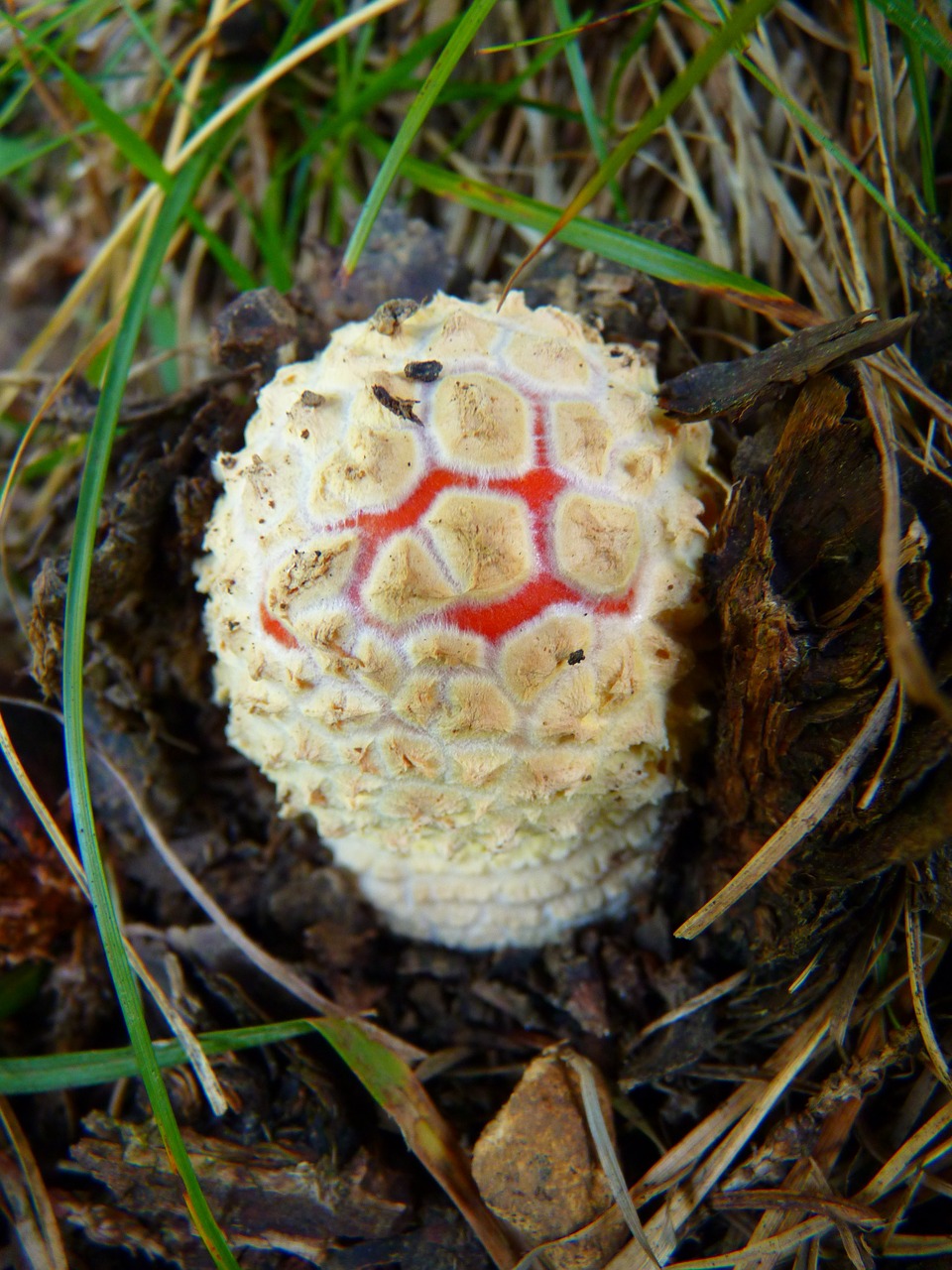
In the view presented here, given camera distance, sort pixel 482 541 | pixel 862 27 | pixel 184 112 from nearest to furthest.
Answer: pixel 482 541
pixel 862 27
pixel 184 112

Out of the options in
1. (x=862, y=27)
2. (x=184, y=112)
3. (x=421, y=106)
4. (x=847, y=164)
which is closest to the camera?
(x=421, y=106)

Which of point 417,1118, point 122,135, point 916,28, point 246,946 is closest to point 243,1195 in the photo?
point 417,1118

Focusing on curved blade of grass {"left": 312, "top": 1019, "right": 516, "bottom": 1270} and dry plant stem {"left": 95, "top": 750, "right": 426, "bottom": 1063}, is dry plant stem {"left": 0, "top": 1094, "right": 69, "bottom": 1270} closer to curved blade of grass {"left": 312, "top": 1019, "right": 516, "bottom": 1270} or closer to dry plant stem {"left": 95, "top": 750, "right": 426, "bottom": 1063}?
dry plant stem {"left": 95, "top": 750, "right": 426, "bottom": 1063}

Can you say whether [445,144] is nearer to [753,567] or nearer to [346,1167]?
[753,567]

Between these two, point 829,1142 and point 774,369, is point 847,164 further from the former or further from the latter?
point 829,1142

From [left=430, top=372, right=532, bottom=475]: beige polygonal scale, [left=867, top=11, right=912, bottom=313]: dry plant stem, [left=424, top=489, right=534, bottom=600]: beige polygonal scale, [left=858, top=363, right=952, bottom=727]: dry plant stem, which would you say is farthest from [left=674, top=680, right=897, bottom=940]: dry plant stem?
[left=867, top=11, right=912, bottom=313]: dry plant stem

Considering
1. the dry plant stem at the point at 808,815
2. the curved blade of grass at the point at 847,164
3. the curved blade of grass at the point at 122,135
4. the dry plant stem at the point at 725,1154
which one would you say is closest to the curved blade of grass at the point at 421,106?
the curved blade of grass at the point at 847,164
